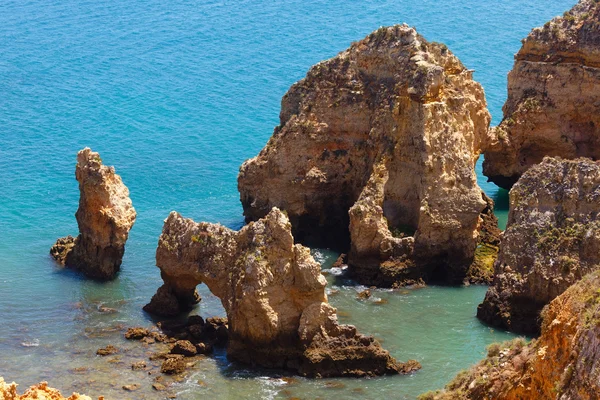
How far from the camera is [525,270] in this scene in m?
48.4

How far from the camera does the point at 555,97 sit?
2483 inches

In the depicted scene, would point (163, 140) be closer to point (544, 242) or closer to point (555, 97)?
point (555, 97)

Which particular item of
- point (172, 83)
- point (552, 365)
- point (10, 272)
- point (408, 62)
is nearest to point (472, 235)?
point (408, 62)

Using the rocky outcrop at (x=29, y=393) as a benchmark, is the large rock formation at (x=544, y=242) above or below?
above

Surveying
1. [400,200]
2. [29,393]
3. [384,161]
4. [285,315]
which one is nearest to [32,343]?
[285,315]

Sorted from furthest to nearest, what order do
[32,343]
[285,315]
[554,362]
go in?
[32,343]
[285,315]
[554,362]

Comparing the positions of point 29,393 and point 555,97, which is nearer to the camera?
point 29,393

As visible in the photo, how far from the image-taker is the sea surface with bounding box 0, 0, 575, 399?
45.8 m

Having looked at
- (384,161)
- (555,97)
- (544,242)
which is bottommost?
(544,242)

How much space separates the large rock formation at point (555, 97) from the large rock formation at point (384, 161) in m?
3.63

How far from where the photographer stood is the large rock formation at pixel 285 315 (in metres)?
43.9

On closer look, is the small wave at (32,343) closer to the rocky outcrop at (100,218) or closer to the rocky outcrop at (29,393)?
the rocky outcrop at (100,218)

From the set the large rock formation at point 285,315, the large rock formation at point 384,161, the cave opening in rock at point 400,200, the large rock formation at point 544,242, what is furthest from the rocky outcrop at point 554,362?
the cave opening in rock at point 400,200

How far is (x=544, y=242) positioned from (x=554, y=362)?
19.8m
